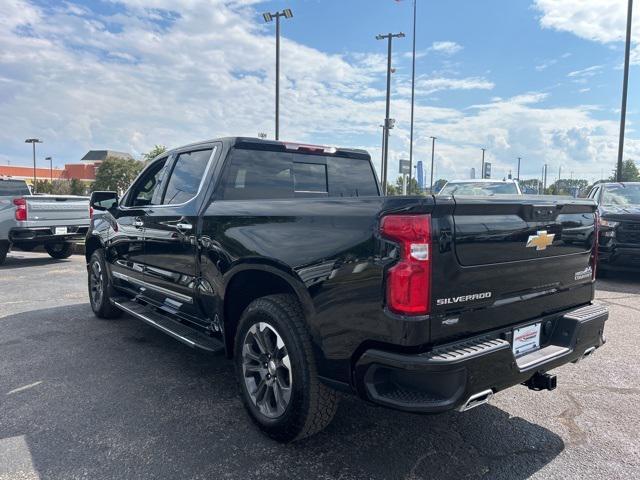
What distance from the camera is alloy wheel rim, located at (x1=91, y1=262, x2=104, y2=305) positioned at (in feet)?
18.5

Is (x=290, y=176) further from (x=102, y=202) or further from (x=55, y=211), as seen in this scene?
(x=55, y=211)

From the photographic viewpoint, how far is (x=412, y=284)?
2170 mm

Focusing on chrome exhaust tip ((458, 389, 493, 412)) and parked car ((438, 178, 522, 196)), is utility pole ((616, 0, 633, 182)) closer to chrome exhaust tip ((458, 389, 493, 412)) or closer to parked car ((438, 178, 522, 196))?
parked car ((438, 178, 522, 196))

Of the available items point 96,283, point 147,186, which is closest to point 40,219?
point 96,283

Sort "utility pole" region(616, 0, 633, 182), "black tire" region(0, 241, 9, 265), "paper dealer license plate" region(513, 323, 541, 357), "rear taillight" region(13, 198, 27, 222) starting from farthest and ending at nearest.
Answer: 1. "utility pole" region(616, 0, 633, 182)
2. "black tire" region(0, 241, 9, 265)
3. "rear taillight" region(13, 198, 27, 222)
4. "paper dealer license plate" region(513, 323, 541, 357)

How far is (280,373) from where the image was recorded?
111 inches

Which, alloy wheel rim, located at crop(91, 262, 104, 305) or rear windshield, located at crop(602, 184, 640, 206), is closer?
alloy wheel rim, located at crop(91, 262, 104, 305)

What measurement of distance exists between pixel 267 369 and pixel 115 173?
5666 cm

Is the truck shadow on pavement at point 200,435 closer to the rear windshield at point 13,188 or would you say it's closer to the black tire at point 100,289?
the black tire at point 100,289

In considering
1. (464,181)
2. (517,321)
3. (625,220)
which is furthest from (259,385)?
(464,181)

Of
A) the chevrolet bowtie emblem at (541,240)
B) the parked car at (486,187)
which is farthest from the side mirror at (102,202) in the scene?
Result: the parked car at (486,187)

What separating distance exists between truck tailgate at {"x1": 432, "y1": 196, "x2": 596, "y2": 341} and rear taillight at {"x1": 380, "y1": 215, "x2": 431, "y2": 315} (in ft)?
0.18

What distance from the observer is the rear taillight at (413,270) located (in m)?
2.17

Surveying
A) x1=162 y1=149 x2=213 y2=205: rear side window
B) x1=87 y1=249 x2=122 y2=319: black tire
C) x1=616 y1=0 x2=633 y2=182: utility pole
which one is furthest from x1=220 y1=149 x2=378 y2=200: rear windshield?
x1=616 y1=0 x2=633 y2=182: utility pole
